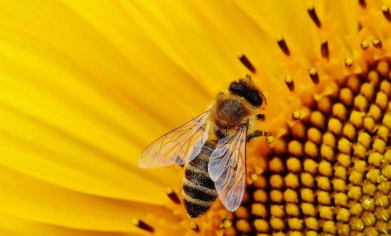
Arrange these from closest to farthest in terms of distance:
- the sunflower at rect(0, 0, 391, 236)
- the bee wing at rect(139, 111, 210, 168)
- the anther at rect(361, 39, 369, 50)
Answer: the bee wing at rect(139, 111, 210, 168)
the sunflower at rect(0, 0, 391, 236)
the anther at rect(361, 39, 369, 50)

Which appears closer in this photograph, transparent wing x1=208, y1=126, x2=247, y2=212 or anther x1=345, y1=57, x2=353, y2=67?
transparent wing x1=208, y1=126, x2=247, y2=212

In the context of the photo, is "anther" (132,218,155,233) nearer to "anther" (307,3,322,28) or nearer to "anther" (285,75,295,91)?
"anther" (285,75,295,91)

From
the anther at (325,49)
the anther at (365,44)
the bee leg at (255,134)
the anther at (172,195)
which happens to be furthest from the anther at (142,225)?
the anther at (365,44)

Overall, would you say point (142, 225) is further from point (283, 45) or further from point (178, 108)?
point (283, 45)

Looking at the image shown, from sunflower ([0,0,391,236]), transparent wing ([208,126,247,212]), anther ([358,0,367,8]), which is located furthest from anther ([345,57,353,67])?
transparent wing ([208,126,247,212])

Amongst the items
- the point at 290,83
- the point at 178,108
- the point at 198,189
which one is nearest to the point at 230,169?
the point at 198,189

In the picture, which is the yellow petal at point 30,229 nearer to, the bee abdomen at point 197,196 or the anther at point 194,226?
the anther at point 194,226
